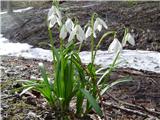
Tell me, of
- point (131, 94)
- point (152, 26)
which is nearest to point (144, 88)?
point (131, 94)

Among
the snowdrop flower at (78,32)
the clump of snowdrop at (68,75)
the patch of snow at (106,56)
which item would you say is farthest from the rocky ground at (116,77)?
the snowdrop flower at (78,32)

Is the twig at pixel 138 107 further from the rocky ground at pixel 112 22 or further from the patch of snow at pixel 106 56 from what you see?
the rocky ground at pixel 112 22

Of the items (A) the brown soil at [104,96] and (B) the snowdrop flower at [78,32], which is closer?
(B) the snowdrop flower at [78,32]

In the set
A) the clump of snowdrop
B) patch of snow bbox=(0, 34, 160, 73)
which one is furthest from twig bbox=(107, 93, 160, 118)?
patch of snow bbox=(0, 34, 160, 73)

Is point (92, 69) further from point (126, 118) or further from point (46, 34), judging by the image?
point (46, 34)

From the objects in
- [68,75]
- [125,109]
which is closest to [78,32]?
[68,75]

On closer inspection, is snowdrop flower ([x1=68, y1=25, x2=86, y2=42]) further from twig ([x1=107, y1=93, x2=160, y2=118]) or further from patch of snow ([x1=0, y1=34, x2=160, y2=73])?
patch of snow ([x1=0, y1=34, x2=160, y2=73])
